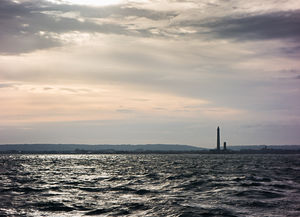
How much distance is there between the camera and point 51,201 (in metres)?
30.7

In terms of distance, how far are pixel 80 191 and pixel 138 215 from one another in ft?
49.4

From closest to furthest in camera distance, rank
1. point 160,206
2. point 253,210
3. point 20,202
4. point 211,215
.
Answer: point 211,215 → point 253,210 → point 160,206 → point 20,202

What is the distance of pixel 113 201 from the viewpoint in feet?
100

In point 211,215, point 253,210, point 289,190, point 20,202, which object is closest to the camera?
point 211,215

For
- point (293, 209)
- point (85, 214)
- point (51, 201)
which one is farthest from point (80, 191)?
point (293, 209)

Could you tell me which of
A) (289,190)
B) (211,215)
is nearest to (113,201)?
(211,215)

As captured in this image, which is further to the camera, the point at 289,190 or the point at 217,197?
the point at 289,190

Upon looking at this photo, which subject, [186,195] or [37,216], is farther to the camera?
[186,195]

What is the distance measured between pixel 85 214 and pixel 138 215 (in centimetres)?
359

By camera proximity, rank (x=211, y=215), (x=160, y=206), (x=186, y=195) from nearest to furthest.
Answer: (x=211, y=215)
(x=160, y=206)
(x=186, y=195)

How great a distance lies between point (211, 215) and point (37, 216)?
11428mm

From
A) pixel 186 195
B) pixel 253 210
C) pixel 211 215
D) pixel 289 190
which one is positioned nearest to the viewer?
pixel 211 215

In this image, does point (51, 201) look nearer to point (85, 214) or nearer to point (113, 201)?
point (113, 201)

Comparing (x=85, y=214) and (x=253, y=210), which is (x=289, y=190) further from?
(x=85, y=214)
